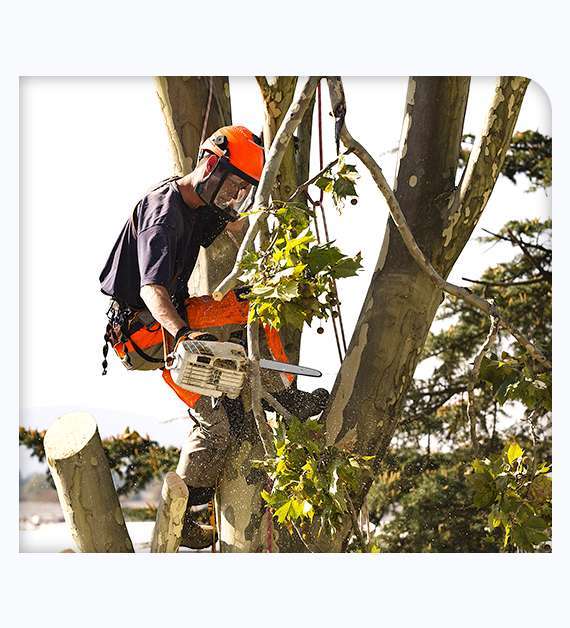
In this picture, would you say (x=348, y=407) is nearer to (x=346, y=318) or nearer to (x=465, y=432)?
(x=346, y=318)

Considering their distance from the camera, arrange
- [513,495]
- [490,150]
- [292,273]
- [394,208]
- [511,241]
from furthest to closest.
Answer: [511,241]
[490,150]
[513,495]
[394,208]
[292,273]

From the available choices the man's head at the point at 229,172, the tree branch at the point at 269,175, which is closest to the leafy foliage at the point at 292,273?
the tree branch at the point at 269,175

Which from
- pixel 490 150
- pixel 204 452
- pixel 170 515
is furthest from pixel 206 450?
pixel 490 150

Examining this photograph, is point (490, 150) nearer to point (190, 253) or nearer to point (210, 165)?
point (210, 165)

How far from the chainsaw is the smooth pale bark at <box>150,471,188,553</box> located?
0.42 metres

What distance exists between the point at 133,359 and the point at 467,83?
61.6 inches

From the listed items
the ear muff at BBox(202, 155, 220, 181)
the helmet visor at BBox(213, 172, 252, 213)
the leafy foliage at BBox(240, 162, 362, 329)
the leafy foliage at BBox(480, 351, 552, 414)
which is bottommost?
the leafy foliage at BBox(480, 351, 552, 414)

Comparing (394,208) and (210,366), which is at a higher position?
(394,208)

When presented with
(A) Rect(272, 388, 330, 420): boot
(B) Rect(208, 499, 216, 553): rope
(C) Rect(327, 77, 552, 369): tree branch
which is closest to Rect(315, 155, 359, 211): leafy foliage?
(C) Rect(327, 77, 552, 369): tree branch

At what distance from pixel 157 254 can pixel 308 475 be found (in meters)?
0.93

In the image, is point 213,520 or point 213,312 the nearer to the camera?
point 213,312

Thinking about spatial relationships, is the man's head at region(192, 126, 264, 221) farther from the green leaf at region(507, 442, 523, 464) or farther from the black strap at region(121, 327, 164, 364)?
the green leaf at region(507, 442, 523, 464)

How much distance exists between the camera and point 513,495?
3588mm

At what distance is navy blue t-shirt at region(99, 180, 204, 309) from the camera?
362cm
